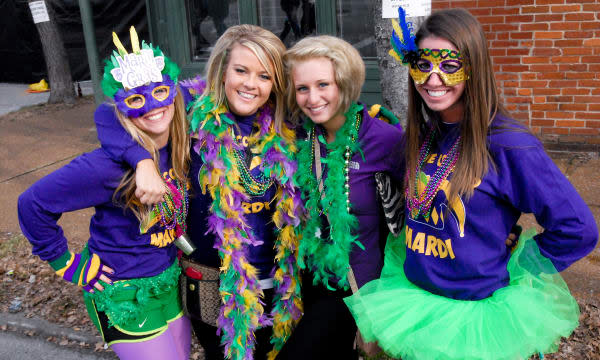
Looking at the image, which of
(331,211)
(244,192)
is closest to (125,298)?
(244,192)

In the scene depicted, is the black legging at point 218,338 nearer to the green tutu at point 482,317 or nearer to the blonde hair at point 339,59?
the green tutu at point 482,317

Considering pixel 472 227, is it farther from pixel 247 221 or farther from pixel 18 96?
pixel 18 96

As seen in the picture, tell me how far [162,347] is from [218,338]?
376 mm

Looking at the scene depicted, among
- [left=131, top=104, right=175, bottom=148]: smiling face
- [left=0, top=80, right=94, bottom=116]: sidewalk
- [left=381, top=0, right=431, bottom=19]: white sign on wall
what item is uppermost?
[left=381, top=0, right=431, bottom=19]: white sign on wall

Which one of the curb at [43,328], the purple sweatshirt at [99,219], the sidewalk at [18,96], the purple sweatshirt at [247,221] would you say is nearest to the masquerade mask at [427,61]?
the purple sweatshirt at [247,221]

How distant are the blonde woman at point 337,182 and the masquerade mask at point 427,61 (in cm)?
30

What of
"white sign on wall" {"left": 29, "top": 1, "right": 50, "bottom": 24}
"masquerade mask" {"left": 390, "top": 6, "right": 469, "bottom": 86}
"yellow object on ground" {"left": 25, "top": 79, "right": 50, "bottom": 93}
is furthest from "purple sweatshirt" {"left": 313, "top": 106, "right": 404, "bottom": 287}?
"yellow object on ground" {"left": 25, "top": 79, "right": 50, "bottom": 93}

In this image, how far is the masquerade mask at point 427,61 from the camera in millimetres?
1829

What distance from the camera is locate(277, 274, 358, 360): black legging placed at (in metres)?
2.15

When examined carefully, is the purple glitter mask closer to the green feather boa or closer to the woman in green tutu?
the green feather boa

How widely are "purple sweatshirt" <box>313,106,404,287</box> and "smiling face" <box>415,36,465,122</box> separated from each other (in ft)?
1.03

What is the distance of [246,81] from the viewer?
7.58 feet

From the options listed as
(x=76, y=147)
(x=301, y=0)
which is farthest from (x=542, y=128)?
(x=76, y=147)

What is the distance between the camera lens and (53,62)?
8.84m
